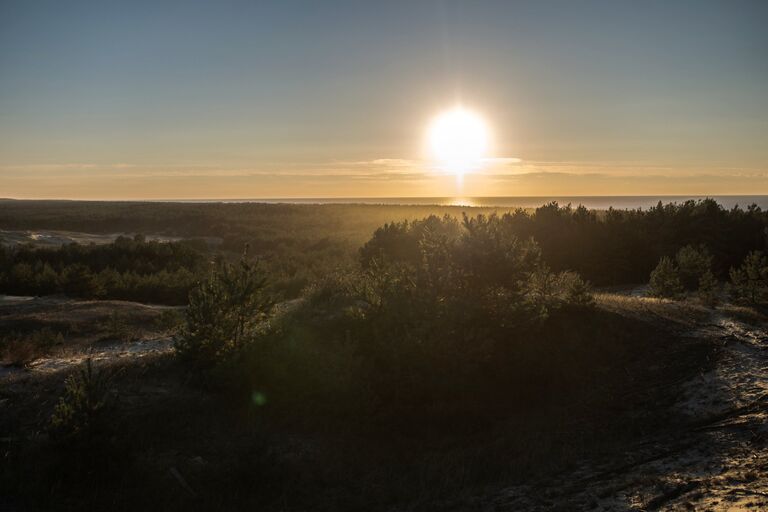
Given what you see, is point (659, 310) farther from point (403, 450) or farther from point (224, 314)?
point (224, 314)

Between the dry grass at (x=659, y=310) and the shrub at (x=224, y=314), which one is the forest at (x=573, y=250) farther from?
the shrub at (x=224, y=314)

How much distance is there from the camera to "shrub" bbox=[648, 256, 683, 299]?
61.9 ft

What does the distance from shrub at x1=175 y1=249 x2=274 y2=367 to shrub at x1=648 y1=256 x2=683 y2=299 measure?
14.6 metres

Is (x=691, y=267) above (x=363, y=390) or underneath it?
above

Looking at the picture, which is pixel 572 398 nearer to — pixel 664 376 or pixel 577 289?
pixel 664 376

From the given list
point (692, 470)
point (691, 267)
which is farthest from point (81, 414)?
point (691, 267)

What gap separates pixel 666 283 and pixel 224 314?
15.5 meters

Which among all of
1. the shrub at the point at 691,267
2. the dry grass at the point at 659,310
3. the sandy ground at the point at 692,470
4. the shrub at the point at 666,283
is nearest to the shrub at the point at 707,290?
the shrub at the point at 666,283

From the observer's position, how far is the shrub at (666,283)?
1887cm

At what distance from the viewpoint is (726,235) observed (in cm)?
2944

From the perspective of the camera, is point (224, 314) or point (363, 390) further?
point (224, 314)

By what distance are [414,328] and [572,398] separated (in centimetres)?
340

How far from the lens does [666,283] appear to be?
19016 mm

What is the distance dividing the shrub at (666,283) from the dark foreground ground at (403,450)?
7257 mm
